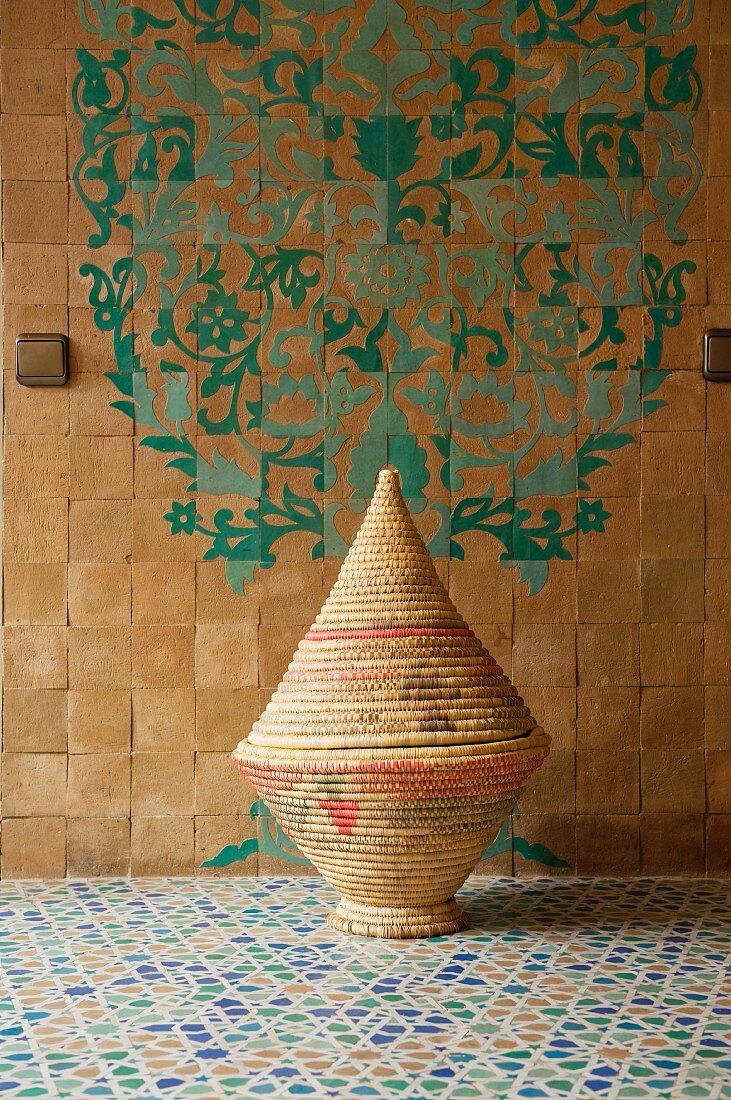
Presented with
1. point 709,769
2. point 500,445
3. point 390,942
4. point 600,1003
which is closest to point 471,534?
point 500,445

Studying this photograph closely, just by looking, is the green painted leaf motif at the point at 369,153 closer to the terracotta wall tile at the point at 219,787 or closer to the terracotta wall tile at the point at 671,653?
the terracotta wall tile at the point at 671,653

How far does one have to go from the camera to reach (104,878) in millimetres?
2859

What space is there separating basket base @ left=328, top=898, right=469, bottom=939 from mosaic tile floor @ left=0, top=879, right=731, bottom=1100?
4 centimetres

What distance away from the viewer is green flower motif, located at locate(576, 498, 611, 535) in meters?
2.87

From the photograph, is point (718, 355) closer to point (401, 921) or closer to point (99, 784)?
point (401, 921)

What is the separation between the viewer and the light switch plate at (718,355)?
2.85 meters

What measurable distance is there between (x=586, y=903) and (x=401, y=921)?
50 cm

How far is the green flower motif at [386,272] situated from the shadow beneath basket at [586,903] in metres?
1.43

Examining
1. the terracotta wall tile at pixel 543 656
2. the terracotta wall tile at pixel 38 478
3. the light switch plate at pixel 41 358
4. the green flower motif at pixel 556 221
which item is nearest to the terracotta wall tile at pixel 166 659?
the terracotta wall tile at pixel 38 478

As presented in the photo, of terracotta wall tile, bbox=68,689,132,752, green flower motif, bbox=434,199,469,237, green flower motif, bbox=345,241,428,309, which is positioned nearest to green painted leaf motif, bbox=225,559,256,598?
terracotta wall tile, bbox=68,689,132,752

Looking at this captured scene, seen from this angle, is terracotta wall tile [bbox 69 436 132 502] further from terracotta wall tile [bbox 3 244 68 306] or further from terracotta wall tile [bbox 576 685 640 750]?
terracotta wall tile [bbox 576 685 640 750]

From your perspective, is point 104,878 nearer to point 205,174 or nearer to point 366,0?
point 205,174

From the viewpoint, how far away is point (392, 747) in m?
2.23

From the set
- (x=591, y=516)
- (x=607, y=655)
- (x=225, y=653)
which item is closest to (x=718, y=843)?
(x=607, y=655)
